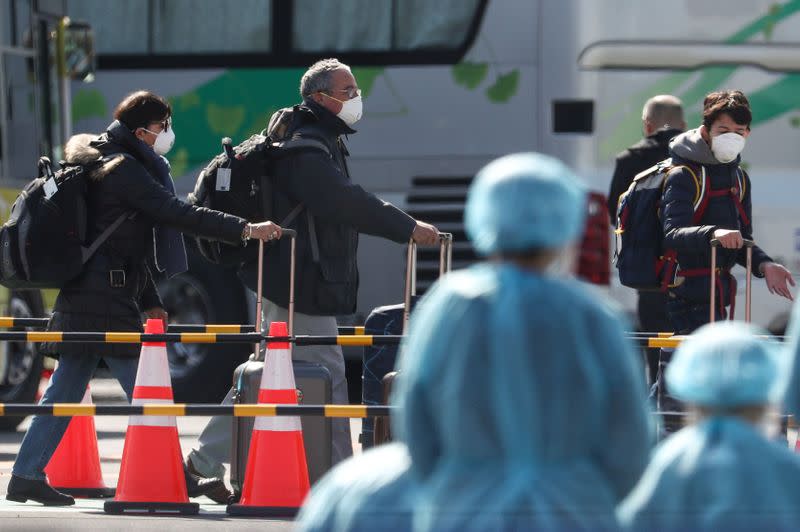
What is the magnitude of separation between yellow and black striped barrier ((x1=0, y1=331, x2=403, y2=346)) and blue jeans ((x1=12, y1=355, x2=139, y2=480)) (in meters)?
0.24

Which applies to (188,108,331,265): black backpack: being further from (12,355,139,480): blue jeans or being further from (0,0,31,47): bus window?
(0,0,31,47): bus window

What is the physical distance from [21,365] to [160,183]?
461 centimetres

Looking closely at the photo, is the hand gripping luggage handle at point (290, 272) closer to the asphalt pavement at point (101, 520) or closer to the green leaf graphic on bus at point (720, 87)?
the asphalt pavement at point (101, 520)

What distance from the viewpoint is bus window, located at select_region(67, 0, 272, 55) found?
42.0 ft

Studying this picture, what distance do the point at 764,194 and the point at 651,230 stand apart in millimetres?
4157

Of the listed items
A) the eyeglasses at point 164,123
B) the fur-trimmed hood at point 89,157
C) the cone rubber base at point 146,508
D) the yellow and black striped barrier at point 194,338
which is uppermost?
the eyeglasses at point 164,123

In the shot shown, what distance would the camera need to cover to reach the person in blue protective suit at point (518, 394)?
10.5ft

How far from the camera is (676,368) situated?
3268 mm

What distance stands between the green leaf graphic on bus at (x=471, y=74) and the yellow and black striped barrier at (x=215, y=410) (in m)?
6.09

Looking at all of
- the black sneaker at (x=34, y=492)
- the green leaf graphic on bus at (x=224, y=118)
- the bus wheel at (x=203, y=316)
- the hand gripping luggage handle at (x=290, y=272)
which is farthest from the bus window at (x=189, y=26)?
the black sneaker at (x=34, y=492)

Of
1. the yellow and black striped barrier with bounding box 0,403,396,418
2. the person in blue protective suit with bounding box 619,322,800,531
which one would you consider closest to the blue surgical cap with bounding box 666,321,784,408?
the person in blue protective suit with bounding box 619,322,800,531

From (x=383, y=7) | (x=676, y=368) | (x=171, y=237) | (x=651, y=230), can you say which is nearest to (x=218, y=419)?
(x=171, y=237)

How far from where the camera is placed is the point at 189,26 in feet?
42.3

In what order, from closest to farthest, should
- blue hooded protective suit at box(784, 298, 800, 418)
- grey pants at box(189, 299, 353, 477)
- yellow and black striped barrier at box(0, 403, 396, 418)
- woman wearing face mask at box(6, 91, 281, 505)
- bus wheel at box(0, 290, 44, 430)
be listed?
blue hooded protective suit at box(784, 298, 800, 418) < yellow and black striped barrier at box(0, 403, 396, 418) < woman wearing face mask at box(6, 91, 281, 505) < grey pants at box(189, 299, 353, 477) < bus wheel at box(0, 290, 44, 430)
